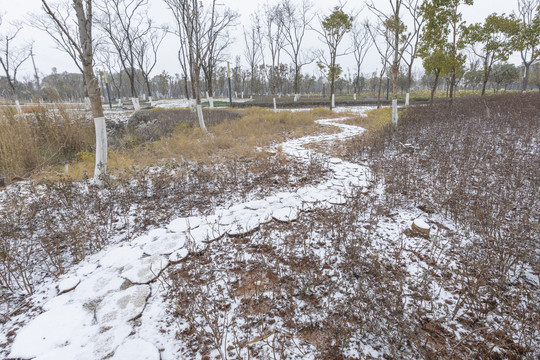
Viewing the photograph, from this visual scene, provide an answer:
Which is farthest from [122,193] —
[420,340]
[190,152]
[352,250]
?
[420,340]

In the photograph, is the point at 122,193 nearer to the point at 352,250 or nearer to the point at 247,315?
the point at 247,315

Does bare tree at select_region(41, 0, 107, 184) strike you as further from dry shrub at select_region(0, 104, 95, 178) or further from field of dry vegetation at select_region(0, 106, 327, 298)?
dry shrub at select_region(0, 104, 95, 178)

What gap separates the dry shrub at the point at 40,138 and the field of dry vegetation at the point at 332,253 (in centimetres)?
5

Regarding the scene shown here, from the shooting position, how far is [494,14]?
17.4m

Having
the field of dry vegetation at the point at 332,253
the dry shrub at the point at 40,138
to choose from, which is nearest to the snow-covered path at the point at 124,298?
the field of dry vegetation at the point at 332,253

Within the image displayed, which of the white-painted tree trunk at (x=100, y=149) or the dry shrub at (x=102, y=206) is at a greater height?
the white-painted tree trunk at (x=100, y=149)

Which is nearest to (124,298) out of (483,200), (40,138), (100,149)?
(100,149)

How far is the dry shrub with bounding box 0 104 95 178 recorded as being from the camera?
5.02 m

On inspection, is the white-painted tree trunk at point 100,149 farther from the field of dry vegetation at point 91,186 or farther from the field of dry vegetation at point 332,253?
the field of dry vegetation at point 332,253

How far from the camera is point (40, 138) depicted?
6.30 metres

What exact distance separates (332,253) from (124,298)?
6.84ft

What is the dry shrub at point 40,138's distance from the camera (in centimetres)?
502

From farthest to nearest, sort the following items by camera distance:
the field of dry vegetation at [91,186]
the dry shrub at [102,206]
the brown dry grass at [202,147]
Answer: the brown dry grass at [202,147]
the field of dry vegetation at [91,186]
the dry shrub at [102,206]

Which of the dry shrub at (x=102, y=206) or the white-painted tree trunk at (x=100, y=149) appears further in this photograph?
the white-painted tree trunk at (x=100, y=149)
